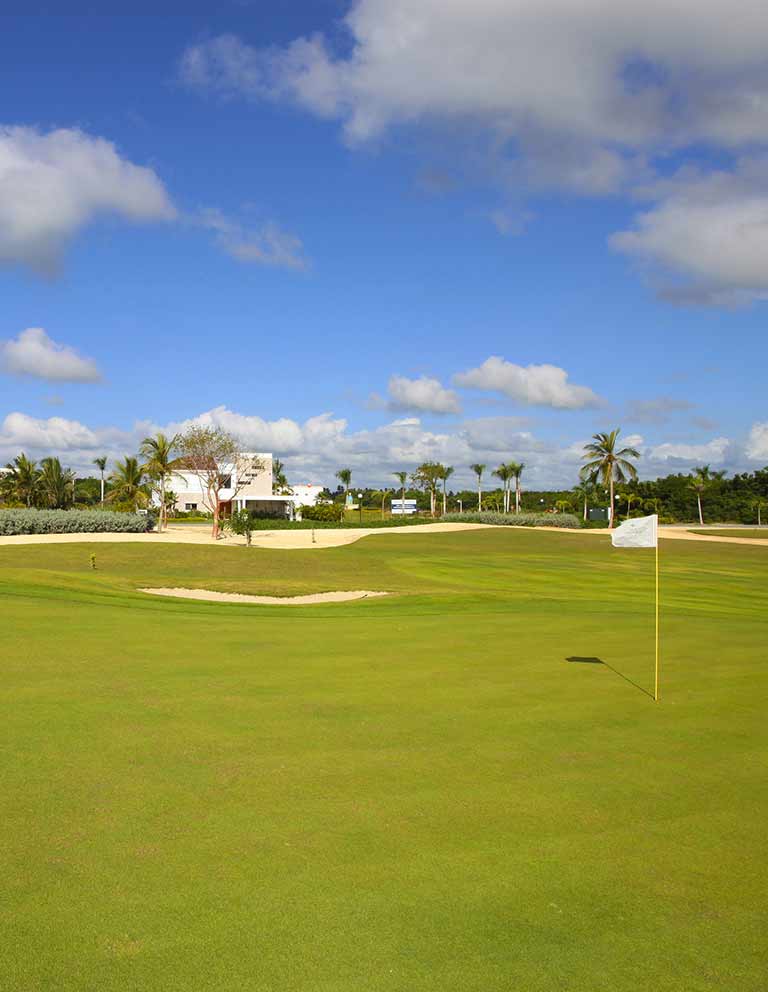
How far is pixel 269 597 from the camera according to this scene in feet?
88.9

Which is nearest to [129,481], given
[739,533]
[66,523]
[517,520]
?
[66,523]

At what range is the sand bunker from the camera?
2639cm

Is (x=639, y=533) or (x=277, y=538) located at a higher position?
(x=639, y=533)

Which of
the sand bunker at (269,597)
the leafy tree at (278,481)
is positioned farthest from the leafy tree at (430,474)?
the sand bunker at (269,597)

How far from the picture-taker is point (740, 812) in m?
6.71

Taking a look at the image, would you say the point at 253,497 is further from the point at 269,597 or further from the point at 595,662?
the point at 595,662

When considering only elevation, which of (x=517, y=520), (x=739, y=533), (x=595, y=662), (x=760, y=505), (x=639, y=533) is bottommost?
(x=595, y=662)

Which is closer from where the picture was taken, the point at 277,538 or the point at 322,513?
the point at 277,538

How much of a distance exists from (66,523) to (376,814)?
5518 centimetres

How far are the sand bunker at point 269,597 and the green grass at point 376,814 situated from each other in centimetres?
1164

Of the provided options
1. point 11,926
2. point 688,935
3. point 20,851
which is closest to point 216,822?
point 20,851

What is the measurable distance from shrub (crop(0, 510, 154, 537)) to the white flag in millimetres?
50322

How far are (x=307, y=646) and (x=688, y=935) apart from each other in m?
9.35

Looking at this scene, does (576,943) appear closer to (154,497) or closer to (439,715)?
(439,715)
